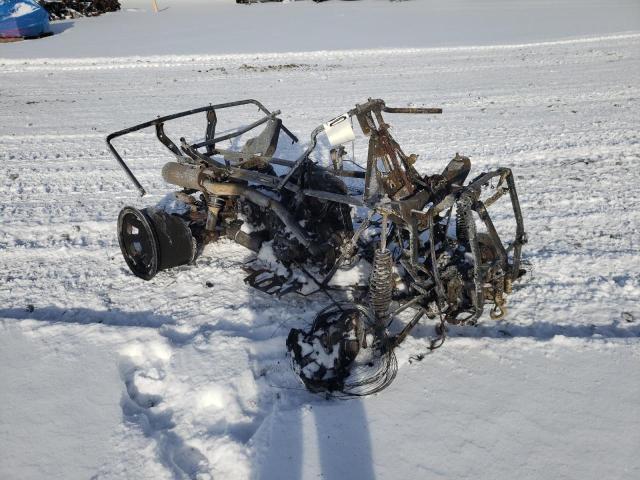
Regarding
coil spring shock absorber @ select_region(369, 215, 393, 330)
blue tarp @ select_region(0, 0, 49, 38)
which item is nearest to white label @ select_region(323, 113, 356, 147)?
coil spring shock absorber @ select_region(369, 215, 393, 330)

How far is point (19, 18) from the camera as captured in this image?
18.2 m

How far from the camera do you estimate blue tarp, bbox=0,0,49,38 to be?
1805 cm

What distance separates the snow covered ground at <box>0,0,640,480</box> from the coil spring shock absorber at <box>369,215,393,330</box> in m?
0.39

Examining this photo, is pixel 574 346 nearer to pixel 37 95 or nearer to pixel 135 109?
pixel 135 109

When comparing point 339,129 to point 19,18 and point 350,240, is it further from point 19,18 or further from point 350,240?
point 19,18

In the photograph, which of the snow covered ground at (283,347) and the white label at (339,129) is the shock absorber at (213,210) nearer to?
the snow covered ground at (283,347)

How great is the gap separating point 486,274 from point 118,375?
10.0 ft

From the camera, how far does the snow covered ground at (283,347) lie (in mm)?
2928

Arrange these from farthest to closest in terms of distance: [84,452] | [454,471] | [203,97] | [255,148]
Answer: [203,97] → [255,148] → [84,452] → [454,471]

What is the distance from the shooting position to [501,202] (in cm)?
576

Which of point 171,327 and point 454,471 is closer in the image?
point 454,471

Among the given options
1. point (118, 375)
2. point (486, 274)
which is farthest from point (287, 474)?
point (486, 274)

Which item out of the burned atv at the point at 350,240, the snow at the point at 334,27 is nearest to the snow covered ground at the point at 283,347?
the burned atv at the point at 350,240

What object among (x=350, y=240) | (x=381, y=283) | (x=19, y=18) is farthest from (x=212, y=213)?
(x=19, y=18)
